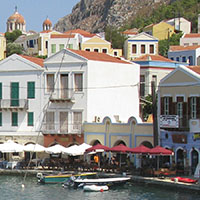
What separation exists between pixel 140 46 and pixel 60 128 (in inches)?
1466

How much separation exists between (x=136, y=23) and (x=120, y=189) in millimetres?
125707

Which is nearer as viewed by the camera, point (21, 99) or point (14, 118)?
point (21, 99)

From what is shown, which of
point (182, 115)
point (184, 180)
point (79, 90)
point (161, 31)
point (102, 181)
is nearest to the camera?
point (184, 180)

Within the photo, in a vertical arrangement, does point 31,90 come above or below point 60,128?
above

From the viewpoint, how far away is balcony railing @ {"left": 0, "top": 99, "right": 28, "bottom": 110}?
57.7m

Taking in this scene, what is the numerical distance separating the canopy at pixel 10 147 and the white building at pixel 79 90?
3.10m

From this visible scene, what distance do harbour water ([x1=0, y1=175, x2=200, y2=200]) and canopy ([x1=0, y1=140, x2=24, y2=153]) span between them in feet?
25.2

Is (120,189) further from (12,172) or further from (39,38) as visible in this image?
(39,38)

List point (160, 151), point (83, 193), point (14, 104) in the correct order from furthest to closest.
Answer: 1. point (14, 104)
2. point (160, 151)
3. point (83, 193)

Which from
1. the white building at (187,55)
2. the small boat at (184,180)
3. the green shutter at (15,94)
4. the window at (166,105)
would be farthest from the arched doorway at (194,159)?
the white building at (187,55)

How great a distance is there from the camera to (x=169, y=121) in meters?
46.5

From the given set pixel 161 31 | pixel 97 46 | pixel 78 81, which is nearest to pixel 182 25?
pixel 161 31

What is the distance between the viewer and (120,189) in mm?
43594

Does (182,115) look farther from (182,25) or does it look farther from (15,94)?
(182,25)
